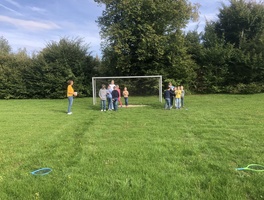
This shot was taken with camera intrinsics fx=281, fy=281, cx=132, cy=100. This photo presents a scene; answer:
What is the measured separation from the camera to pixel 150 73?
1025 inches

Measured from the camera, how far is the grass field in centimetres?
468

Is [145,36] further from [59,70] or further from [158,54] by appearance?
[59,70]

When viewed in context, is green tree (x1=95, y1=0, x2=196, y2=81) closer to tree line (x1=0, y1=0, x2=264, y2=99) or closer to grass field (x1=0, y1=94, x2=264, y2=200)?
tree line (x1=0, y1=0, x2=264, y2=99)

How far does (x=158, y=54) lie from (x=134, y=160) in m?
20.1

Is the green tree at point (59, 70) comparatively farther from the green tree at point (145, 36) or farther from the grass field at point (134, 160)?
the grass field at point (134, 160)

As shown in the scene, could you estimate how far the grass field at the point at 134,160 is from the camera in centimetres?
468

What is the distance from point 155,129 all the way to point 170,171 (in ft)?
14.6

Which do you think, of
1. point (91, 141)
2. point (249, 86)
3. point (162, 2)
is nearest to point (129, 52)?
point (162, 2)

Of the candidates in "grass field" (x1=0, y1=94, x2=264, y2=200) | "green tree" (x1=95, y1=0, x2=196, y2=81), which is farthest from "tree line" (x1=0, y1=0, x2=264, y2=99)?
"grass field" (x1=0, y1=94, x2=264, y2=200)

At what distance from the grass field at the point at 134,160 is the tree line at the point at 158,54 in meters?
15.8

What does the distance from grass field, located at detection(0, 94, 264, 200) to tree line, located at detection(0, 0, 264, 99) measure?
15780 mm

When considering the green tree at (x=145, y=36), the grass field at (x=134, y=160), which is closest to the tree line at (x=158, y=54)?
the green tree at (x=145, y=36)

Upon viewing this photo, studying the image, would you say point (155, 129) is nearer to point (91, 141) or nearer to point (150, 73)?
point (91, 141)

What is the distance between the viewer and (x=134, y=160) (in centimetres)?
626
